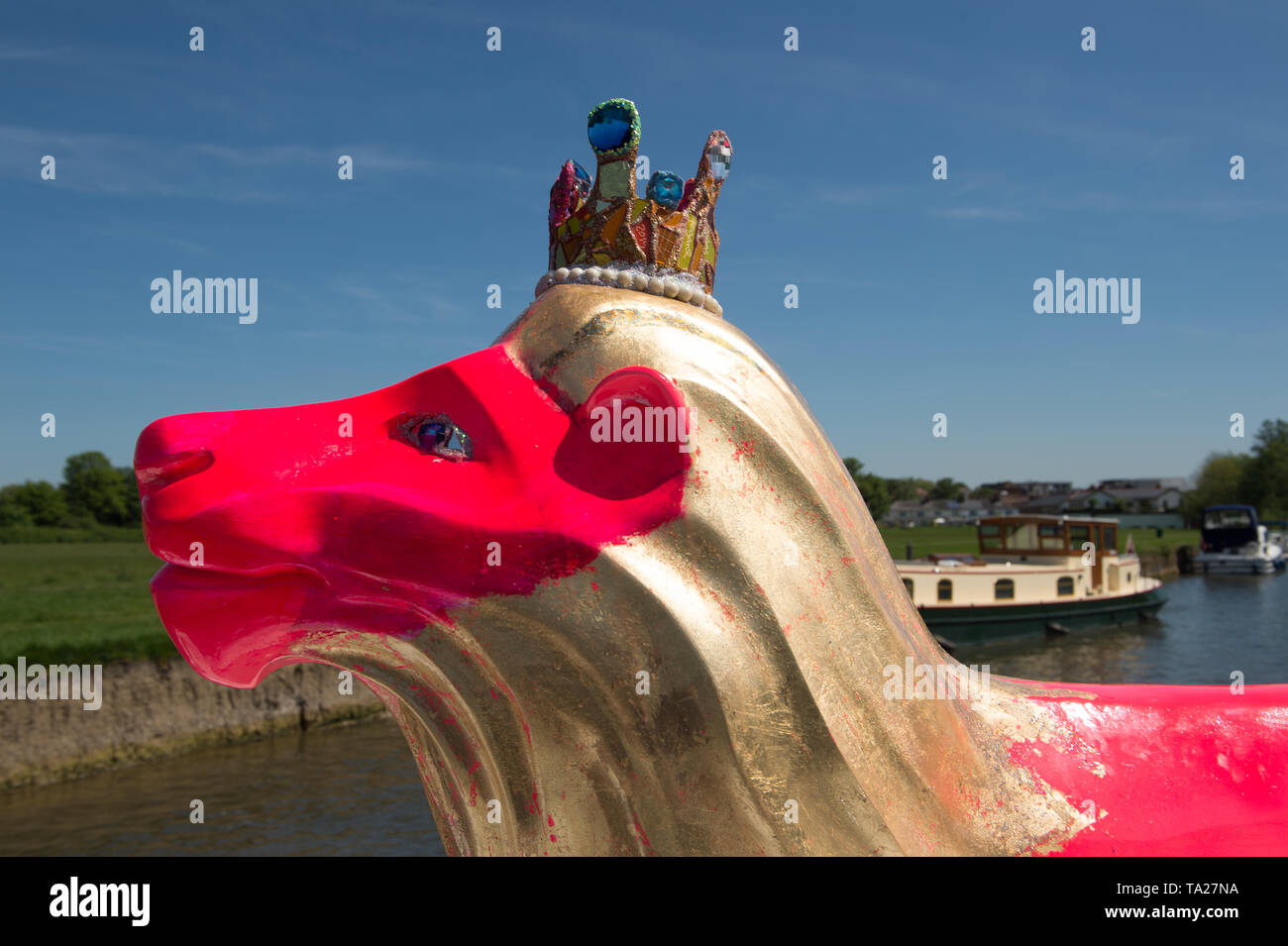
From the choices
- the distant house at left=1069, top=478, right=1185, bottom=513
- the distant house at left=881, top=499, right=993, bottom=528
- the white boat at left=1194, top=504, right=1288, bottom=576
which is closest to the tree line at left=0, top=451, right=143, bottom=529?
the white boat at left=1194, top=504, right=1288, bottom=576

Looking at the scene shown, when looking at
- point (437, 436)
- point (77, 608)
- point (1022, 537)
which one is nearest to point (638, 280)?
point (437, 436)

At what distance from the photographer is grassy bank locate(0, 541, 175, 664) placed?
11.5m

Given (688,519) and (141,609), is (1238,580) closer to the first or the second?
(141,609)

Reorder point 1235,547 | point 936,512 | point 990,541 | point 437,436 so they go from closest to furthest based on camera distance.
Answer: point 437,436 → point 990,541 → point 1235,547 → point 936,512

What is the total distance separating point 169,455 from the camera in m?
1.62

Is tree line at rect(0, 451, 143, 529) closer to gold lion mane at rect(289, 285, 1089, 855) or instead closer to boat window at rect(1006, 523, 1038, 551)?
boat window at rect(1006, 523, 1038, 551)

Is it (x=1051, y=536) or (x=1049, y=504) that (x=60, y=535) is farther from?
(x=1049, y=504)

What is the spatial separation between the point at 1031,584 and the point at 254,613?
23401mm

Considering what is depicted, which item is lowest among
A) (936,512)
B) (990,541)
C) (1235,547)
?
(1235,547)

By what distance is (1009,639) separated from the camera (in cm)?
2184

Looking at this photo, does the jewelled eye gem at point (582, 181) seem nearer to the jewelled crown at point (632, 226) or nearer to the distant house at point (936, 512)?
the jewelled crown at point (632, 226)

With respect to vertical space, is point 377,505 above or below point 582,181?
below

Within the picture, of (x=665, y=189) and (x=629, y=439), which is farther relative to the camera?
(x=665, y=189)
